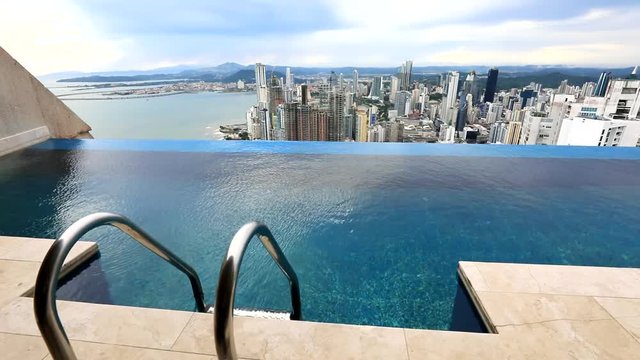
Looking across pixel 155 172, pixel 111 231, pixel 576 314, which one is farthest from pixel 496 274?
pixel 155 172

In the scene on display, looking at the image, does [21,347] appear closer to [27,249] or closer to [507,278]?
[27,249]

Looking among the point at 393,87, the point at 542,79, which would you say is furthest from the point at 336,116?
the point at 542,79

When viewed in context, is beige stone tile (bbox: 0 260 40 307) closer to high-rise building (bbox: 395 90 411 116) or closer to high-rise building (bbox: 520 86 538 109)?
high-rise building (bbox: 395 90 411 116)

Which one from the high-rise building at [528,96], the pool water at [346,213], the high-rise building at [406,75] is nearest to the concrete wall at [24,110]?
the pool water at [346,213]

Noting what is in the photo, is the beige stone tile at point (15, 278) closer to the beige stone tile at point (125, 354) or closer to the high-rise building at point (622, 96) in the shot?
the beige stone tile at point (125, 354)

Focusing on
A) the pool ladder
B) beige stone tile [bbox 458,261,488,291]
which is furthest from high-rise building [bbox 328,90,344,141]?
the pool ladder
